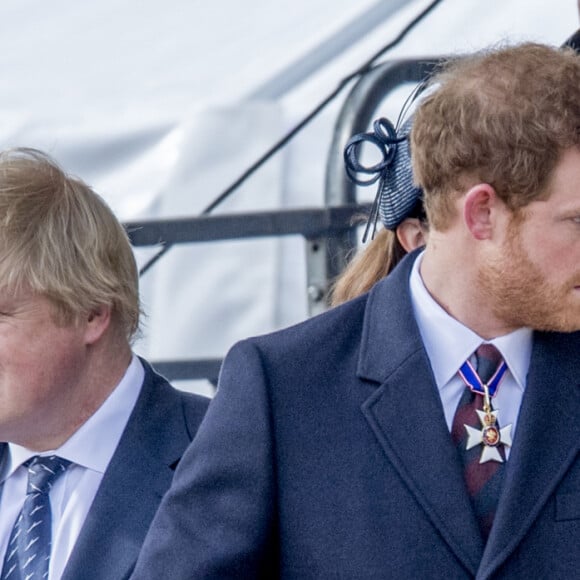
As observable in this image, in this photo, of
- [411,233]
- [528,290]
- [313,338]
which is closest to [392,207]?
[411,233]

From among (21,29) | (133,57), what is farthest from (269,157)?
(21,29)

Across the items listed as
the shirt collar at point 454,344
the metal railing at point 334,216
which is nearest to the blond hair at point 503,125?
the shirt collar at point 454,344

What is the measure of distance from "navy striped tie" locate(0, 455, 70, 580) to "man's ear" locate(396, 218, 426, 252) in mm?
708

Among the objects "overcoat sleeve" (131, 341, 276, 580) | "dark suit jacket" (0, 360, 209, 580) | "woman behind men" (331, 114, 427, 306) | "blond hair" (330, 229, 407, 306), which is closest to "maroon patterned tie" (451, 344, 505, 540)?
"overcoat sleeve" (131, 341, 276, 580)

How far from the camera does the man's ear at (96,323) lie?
2.84 m

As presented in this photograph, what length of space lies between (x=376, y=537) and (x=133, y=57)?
A: 114 inches

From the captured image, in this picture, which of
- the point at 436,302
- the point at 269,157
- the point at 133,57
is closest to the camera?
the point at 436,302

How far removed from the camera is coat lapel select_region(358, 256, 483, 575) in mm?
2324

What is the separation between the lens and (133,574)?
8.09 ft

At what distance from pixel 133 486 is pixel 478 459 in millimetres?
668

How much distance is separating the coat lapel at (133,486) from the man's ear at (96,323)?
13cm

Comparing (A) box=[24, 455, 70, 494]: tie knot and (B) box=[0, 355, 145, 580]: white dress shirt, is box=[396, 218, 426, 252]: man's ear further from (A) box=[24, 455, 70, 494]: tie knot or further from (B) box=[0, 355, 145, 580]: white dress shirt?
(A) box=[24, 455, 70, 494]: tie knot

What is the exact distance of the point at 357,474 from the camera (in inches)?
94.0

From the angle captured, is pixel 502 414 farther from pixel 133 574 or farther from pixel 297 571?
pixel 133 574
